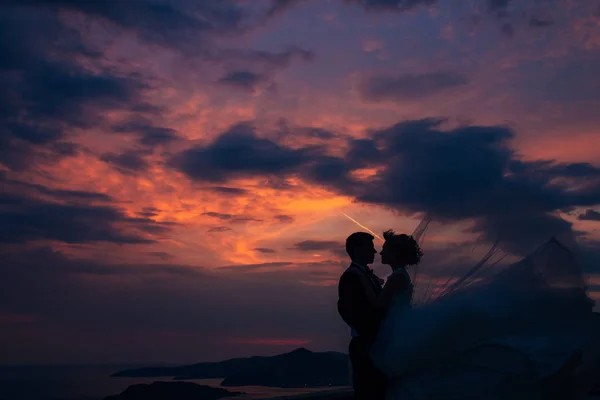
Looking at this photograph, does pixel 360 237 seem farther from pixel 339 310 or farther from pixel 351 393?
pixel 351 393

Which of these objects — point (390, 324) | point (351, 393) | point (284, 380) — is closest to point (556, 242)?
point (390, 324)

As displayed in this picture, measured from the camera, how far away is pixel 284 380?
27.6 metres

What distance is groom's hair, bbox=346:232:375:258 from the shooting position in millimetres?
4930

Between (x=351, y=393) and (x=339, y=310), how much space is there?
2.30 meters

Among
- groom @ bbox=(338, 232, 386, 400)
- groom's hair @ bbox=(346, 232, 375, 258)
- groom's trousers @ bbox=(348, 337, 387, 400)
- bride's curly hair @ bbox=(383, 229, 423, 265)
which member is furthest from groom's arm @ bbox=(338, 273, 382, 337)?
bride's curly hair @ bbox=(383, 229, 423, 265)

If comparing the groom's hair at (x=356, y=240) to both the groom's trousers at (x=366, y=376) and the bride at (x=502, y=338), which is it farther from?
the groom's trousers at (x=366, y=376)

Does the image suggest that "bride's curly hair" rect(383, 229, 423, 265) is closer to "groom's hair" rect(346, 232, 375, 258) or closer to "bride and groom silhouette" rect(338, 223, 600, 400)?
"bride and groom silhouette" rect(338, 223, 600, 400)

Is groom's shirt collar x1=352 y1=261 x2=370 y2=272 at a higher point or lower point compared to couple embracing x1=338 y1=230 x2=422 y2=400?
higher

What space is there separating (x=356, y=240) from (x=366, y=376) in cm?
115

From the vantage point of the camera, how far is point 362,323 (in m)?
4.71

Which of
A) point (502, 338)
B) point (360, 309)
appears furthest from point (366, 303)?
point (502, 338)

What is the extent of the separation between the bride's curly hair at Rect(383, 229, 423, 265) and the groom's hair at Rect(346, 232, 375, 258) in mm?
188

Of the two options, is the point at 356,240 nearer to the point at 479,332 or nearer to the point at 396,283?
the point at 396,283

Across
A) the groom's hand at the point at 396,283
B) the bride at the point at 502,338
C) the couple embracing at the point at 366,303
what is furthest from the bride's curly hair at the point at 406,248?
the groom's hand at the point at 396,283
